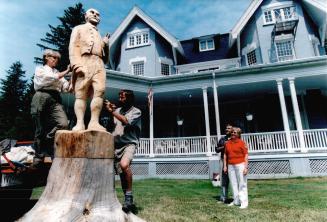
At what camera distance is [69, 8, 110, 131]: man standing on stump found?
110 inches

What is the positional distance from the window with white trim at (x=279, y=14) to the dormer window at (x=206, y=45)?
13.5 feet

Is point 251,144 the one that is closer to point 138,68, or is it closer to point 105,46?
point 138,68

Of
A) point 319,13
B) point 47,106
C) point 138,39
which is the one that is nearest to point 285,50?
point 319,13

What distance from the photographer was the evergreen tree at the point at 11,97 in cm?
2459

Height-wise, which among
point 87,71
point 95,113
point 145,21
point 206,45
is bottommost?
point 95,113

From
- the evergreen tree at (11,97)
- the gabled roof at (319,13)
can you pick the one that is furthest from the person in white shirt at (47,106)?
the evergreen tree at (11,97)

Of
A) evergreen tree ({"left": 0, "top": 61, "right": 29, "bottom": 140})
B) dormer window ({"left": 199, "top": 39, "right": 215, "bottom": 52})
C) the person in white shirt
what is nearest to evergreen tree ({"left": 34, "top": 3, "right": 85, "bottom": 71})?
evergreen tree ({"left": 0, "top": 61, "right": 29, "bottom": 140})

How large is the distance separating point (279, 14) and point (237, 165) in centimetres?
1382

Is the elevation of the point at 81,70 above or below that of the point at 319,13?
below

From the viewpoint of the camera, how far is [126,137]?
334 centimetres

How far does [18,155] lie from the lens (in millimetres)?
4957

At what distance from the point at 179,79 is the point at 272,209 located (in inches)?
344

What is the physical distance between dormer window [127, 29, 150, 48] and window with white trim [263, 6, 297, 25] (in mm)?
8030

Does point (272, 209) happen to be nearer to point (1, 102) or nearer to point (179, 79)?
point (179, 79)
